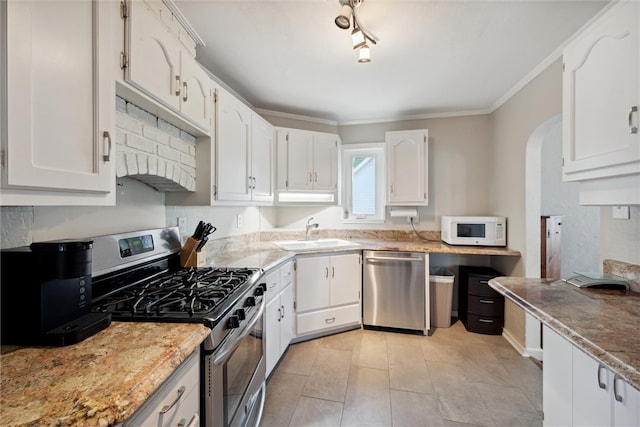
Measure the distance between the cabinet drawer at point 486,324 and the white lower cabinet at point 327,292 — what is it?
1218 mm

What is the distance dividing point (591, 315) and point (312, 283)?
196 cm

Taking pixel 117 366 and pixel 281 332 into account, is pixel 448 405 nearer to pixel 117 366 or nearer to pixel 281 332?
pixel 281 332

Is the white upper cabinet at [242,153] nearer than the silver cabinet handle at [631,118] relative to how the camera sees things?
No

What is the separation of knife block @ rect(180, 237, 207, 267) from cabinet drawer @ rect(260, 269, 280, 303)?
1.58ft

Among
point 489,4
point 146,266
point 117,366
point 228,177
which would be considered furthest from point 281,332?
point 489,4

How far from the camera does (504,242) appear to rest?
278 cm

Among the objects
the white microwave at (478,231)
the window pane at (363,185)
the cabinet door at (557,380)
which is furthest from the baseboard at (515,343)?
the window pane at (363,185)

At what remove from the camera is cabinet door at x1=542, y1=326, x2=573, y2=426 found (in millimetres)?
1161

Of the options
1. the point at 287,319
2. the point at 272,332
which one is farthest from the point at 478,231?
the point at 272,332

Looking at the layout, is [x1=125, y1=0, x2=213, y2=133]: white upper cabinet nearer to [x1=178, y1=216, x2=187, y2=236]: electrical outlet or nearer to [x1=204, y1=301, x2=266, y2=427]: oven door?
[x1=178, y1=216, x2=187, y2=236]: electrical outlet

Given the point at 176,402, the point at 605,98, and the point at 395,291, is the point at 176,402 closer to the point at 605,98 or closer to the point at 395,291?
the point at 605,98

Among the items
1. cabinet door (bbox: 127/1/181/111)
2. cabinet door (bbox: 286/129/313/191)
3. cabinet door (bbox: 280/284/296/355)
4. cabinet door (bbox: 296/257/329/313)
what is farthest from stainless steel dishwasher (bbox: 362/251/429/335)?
cabinet door (bbox: 127/1/181/111)

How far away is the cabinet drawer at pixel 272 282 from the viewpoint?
1.97 meters

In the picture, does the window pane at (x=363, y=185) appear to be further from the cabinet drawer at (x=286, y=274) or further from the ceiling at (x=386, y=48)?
the cabinet drawer at (x=286, y=274)
